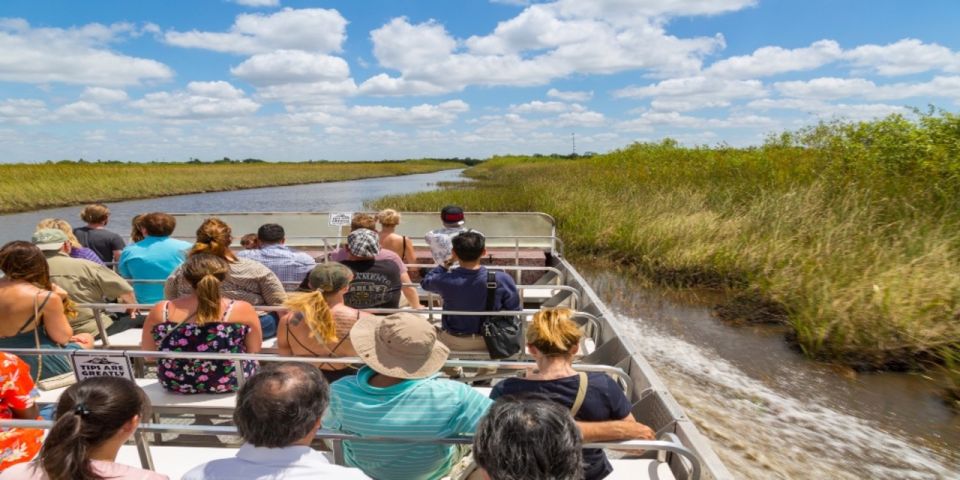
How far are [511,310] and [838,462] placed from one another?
3276mm

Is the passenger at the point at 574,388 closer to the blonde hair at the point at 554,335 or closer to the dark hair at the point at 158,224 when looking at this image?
the blonde hair at the point at 554,335

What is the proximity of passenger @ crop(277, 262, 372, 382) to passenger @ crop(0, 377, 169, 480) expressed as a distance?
4.00 ft

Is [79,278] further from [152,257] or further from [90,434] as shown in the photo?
[90,434]

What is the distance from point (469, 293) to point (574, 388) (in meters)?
1.67

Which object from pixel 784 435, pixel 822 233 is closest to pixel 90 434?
pixel 784 435

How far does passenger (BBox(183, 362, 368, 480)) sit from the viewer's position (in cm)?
159

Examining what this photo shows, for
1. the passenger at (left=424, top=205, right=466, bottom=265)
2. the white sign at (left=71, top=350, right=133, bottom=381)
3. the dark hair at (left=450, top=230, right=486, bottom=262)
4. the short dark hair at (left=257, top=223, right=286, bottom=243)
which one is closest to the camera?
the white sign at (left=71, top=350, right=133, bottom=381)

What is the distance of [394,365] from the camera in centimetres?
215

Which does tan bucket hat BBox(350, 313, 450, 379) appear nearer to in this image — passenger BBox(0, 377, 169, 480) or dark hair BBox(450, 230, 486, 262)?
passenger BBox(0, 377, 169, 480)

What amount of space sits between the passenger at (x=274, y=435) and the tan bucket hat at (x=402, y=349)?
1.58 feet

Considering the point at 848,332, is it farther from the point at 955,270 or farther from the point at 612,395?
the point at 612,395

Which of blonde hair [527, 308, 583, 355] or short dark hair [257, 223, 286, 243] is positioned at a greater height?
short dark hair [257, 223, 286, 243]

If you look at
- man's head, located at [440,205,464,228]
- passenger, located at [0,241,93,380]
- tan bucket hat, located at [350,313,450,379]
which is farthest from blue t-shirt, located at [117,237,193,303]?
tan bucket hat, located at [350,313,450,379]

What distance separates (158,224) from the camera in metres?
4.77
